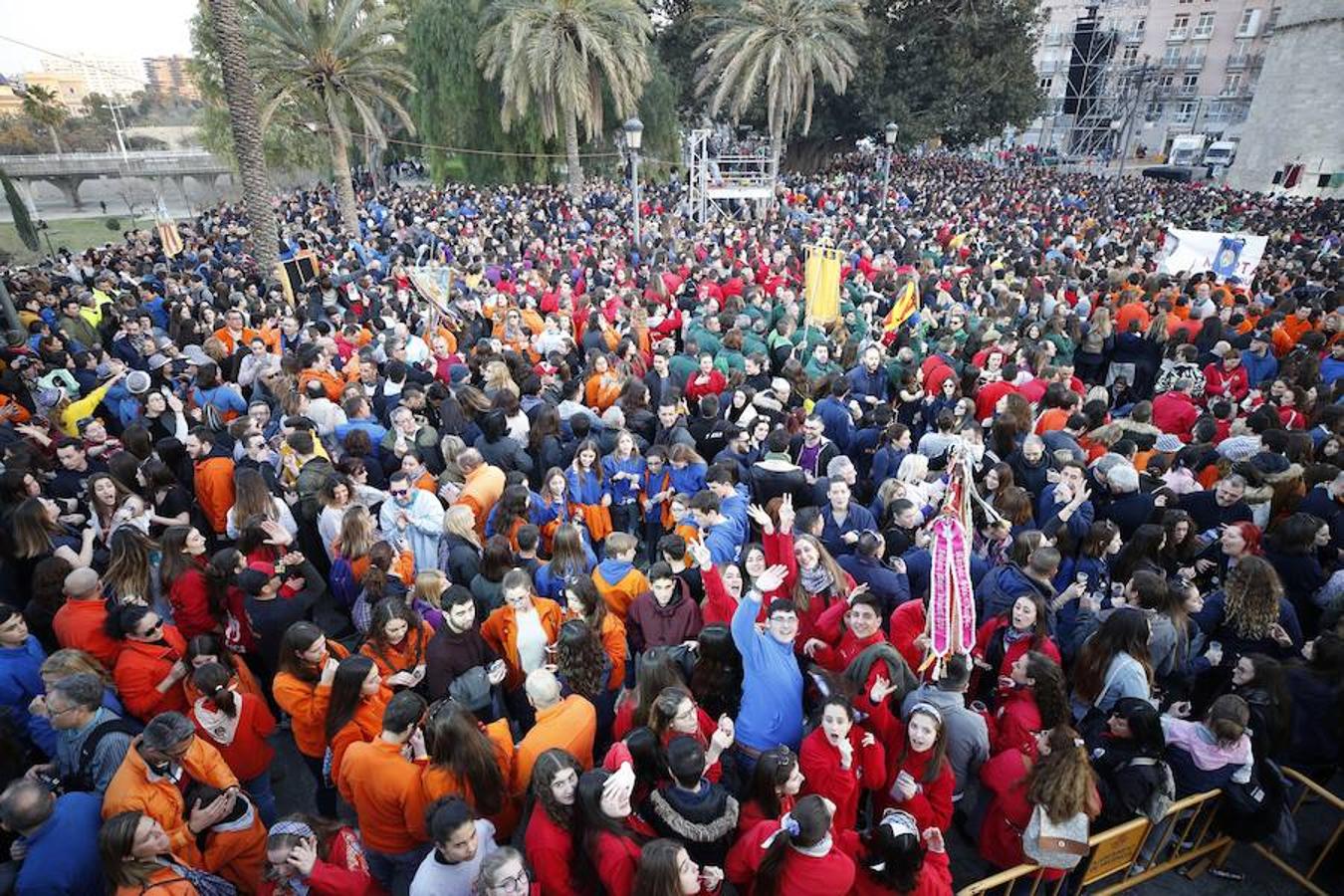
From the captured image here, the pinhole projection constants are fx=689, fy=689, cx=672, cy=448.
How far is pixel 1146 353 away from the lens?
961cm

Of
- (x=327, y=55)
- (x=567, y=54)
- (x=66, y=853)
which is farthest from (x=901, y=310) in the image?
(x=327, y=55)

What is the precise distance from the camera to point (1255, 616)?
14.1 ft

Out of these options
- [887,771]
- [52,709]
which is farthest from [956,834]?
[52,709]

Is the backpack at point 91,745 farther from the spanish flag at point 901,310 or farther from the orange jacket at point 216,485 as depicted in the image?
the spanish flag at point 901,310

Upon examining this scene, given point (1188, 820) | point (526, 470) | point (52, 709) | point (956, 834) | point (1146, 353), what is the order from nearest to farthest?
point (52, 709) → point (1188, 820) → point (956, 834) → point (526, 470) → point (1146, 353)

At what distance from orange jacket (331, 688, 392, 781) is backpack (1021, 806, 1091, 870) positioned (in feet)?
10.6

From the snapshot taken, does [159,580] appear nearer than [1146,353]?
Yes

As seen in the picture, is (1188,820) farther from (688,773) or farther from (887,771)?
(688,773)

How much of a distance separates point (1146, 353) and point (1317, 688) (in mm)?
6914

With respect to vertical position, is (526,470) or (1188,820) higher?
(526,470)

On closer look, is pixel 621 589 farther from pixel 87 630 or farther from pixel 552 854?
pixel 87 630

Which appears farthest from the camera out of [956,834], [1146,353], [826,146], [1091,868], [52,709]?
[826,146]

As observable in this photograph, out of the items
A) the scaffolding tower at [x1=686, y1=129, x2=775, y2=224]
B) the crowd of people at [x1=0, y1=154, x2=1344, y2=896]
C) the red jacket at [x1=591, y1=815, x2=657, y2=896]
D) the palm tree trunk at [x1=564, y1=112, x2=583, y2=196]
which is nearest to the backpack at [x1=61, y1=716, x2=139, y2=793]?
the crowd of people at [x1=0, y1=154, x2=1344, y2=896]

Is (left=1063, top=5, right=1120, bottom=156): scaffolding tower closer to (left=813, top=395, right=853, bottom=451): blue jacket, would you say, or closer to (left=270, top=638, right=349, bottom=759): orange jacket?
(left=813, top=395, right=853, bottom=451): blue jacket
